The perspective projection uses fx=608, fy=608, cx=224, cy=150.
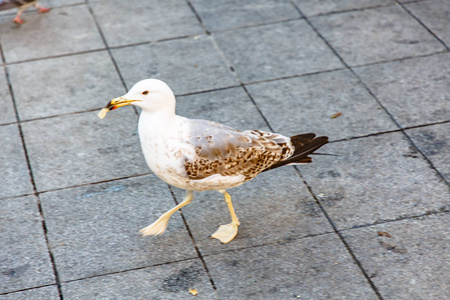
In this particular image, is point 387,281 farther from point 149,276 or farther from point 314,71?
point 314,71

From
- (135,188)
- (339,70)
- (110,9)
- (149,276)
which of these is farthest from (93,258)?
(110,9)

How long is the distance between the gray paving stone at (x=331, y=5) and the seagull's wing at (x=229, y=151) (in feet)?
13.2

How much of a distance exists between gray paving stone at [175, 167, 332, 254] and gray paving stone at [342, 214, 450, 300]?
41cm

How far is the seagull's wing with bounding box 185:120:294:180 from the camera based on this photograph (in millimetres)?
4754

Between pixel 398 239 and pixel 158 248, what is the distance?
6.56ft

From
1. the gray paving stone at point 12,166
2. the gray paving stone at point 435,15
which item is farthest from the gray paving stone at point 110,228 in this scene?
the gray paving stone at point 435,15

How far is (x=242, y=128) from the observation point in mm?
6480

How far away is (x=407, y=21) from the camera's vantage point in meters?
8.30

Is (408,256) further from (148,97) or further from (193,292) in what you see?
(148,97)

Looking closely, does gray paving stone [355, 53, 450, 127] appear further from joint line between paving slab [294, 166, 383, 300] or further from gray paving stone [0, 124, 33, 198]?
gray paving stone [0, 124, 33, 198]

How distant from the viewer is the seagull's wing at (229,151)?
15.6 ft

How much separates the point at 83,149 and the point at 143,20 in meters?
2.97

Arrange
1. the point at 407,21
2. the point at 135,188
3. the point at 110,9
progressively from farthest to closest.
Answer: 1. the point at 110,9
2. the point at 407,21
3. the point at 135,188

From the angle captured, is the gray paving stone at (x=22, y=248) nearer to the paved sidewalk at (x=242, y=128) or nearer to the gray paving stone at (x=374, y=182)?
the paved sidewalk at (x=242, y=128)
